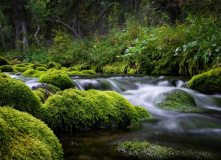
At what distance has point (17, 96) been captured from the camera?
7.77 ft

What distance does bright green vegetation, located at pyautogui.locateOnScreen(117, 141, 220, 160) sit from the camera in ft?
6.33

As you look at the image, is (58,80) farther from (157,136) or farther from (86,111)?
(157,136)

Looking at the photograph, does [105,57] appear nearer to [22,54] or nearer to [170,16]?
[170,16]

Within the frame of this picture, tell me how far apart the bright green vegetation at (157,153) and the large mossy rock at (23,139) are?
2.50ft

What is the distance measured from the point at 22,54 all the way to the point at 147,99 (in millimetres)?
18672

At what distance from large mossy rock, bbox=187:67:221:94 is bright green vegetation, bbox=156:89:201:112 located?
3.04 ft

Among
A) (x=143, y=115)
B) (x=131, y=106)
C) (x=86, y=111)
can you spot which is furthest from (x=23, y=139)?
(x=143, y=115)

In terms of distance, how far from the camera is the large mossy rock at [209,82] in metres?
5.34

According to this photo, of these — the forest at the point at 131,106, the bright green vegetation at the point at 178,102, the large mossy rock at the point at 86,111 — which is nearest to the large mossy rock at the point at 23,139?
the forest at the point at 131,106

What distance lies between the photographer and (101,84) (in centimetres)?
602

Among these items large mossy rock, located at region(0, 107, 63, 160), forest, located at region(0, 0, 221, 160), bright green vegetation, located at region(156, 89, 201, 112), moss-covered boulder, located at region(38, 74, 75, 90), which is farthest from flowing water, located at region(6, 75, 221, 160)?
moss-covered boulder, located at region(38, 74, 75, 90)

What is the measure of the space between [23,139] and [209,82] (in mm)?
5538

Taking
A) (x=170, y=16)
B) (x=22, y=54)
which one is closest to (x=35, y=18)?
(x=22, y=54)

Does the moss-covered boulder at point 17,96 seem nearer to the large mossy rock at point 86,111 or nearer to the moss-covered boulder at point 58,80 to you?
the large mossy rock at point 86,111
